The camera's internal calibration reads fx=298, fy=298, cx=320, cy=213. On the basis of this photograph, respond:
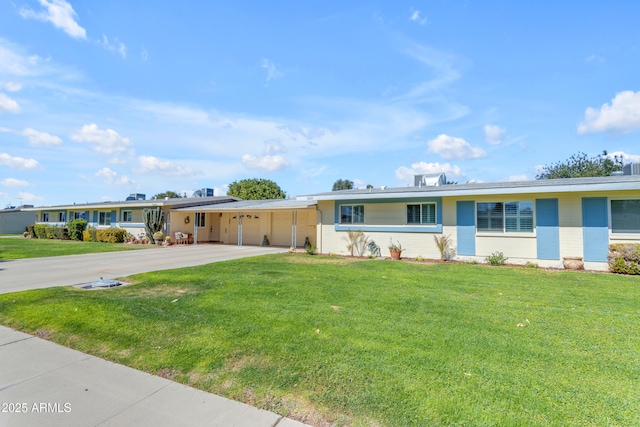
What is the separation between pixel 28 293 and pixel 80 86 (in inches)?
343

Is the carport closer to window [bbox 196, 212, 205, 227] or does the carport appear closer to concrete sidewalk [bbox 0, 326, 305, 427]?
window [bbox 196, 212, 205, 227]

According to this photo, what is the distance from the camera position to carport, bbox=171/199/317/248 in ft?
61.8

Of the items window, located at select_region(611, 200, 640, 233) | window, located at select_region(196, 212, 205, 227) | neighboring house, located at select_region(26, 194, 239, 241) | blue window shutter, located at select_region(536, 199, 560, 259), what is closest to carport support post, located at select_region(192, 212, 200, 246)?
window, located at select_region(196, 212, 205, 227)

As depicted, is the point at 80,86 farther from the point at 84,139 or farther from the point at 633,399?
the point at 633,399

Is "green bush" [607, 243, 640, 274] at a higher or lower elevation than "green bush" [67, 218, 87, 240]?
lower

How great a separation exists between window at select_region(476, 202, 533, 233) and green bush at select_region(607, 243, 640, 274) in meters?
2.39

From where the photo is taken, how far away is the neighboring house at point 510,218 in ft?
33.9

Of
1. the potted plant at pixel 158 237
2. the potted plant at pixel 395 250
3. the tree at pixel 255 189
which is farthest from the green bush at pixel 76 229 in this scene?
the potted plant at pixel 395 250

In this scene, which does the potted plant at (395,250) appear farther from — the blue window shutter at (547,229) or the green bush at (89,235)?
the green bush at (89,235)

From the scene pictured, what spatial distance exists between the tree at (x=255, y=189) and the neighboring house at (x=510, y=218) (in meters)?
30.8

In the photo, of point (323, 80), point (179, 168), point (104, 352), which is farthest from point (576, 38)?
point (179, 168)

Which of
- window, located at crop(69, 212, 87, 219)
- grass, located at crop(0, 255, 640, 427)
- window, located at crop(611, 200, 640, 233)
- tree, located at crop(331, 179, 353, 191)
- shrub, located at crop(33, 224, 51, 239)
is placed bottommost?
grass, located at crop(0, 255, 640, 427)

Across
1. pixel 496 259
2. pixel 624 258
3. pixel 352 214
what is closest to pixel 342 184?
pixel 352 214

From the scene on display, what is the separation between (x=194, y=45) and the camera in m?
11.4
